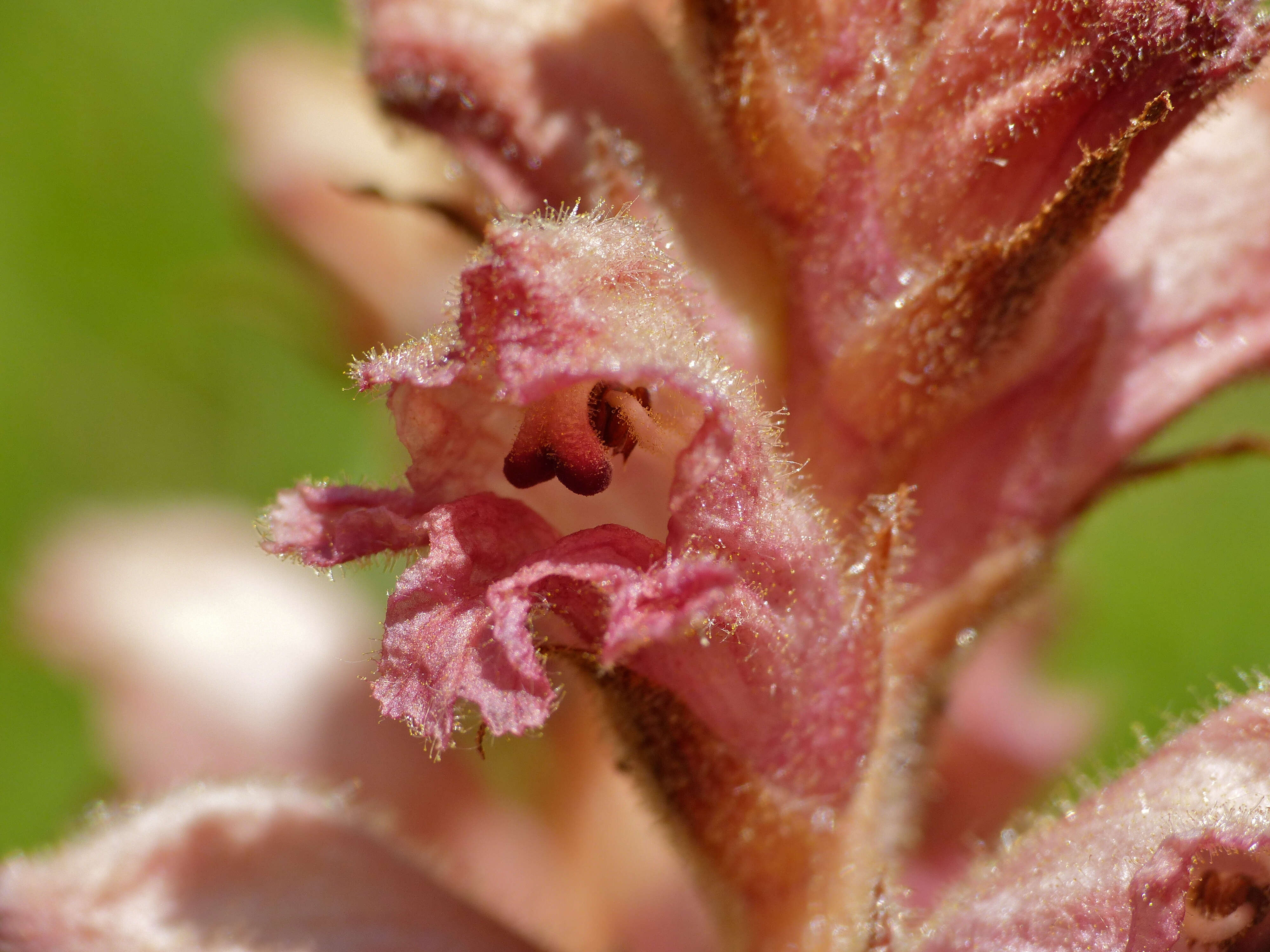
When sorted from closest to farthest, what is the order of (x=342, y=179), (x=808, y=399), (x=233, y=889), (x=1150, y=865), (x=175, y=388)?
(x=1150, y=865) < (x=808, y=399) < (x=233, y=889) < (x=342, y=179) < (x=175, y=388)

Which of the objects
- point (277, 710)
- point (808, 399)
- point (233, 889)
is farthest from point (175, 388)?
point (808, 399)

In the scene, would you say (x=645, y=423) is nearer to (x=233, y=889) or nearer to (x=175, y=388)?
(x=233, y=889)

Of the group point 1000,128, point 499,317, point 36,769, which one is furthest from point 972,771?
point 36,769

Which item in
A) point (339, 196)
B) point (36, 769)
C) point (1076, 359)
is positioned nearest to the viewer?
point (1076, 359)

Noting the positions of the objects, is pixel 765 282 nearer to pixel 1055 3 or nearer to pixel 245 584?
pixel 1055 3

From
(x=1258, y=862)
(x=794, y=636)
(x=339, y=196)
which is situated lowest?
(x=1258, y=862)

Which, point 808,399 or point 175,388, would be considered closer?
point 808,399

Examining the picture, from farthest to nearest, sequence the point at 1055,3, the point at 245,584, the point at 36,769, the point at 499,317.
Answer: the point at 36,769
the point at 245,584
the point at 1055,3
the point at 499,317
